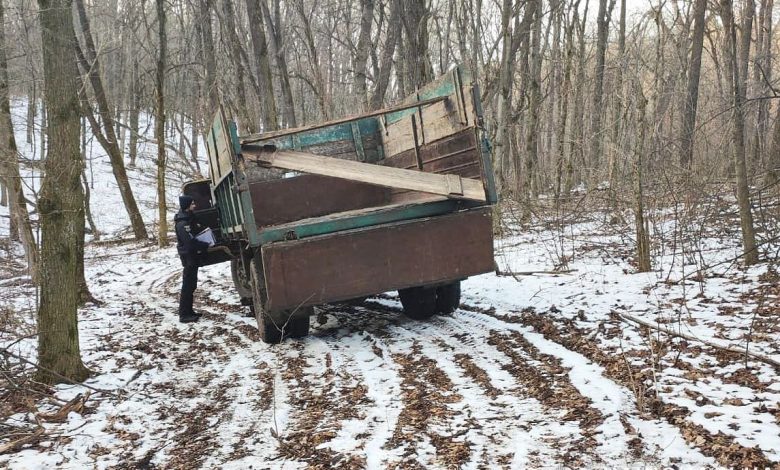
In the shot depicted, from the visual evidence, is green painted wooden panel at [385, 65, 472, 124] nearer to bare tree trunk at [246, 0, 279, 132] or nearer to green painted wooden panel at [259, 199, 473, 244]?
green painted wooden panel at [259, 199, 473, 244]

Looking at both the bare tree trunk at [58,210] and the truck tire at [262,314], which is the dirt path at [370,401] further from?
the bare tree trunk at [58,210]

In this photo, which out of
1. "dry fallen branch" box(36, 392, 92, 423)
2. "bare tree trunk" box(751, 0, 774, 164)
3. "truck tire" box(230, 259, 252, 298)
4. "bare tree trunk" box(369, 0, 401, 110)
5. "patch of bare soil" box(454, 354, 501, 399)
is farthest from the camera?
"bare tree trunk" box(369, 0, 401, 110)

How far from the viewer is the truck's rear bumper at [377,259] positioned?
514cm

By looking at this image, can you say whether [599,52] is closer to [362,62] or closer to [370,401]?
[362,62]

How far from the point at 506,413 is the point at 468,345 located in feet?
5.14

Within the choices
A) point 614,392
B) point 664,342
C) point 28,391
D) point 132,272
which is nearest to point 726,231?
point 664,342

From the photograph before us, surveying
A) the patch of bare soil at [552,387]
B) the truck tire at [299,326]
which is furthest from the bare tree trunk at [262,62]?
the patch of bare soil at [552,387]

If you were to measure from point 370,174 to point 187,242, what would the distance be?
322 centimetres

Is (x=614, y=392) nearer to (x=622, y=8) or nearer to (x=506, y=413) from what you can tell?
(x=506, y=413)

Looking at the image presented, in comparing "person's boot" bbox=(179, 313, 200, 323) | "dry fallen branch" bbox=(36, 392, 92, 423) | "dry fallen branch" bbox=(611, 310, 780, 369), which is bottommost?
"dry fallen branch" bbox=(611, 310, 780, 369)

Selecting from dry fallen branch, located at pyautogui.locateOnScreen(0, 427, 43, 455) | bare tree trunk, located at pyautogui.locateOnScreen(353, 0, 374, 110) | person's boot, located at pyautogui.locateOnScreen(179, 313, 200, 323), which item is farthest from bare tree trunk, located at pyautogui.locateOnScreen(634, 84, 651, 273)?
bare tree trunk, located at pyautogui.locateOnScreen(353, 0, 374, 110)

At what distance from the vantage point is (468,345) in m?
5.03

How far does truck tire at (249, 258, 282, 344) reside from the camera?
574 cm

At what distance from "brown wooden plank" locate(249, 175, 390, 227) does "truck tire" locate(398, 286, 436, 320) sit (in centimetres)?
182
